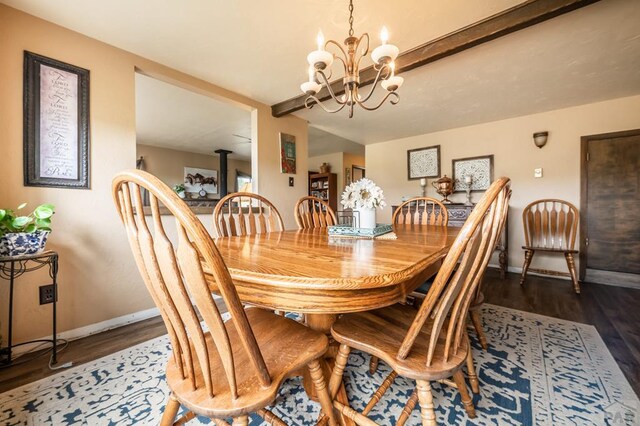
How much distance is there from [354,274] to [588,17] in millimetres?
2447

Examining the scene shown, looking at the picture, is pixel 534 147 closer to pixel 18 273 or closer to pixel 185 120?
pixel 185 120

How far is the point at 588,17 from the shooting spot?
67.1 inches

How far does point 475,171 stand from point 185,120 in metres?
4.50

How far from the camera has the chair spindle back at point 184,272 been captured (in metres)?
0.52

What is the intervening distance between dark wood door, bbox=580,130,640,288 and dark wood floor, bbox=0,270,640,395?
0.83 feet

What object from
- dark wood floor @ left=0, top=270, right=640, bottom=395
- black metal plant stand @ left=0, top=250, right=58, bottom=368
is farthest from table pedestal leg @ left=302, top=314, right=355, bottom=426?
black metal plant stand @ left=0, top=250, right=58, bottom=368

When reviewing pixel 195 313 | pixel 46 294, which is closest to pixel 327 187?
pixel 46 294

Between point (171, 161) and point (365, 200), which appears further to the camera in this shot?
point (171, 161)

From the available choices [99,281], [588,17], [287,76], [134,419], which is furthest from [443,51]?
[99,281]

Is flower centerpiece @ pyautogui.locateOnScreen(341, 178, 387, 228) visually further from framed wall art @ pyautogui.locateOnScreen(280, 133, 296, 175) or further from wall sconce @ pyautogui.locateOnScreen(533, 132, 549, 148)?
wall sconce @ pyautogui.locateOnScreen(533, 132, 549, 148)

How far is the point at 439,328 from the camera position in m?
0.75

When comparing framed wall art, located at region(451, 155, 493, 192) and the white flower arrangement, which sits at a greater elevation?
framed wall art, located at region(451, 155, 493, 192)

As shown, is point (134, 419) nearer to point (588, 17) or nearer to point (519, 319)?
point (519, 319)

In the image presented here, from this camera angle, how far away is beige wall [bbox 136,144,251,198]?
559cm
